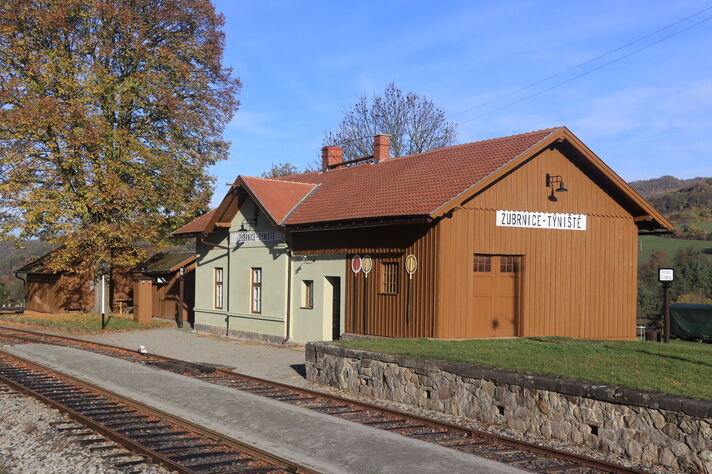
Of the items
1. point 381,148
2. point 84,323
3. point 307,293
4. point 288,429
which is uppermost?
point 381,148

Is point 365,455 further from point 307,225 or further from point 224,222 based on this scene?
point 224,222

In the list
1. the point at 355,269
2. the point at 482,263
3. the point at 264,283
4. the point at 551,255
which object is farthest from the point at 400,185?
the point at 264,283

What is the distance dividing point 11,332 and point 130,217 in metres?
7.66

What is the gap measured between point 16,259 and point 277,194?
7237 centimetres

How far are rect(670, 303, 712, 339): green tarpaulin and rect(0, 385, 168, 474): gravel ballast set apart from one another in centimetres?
2494

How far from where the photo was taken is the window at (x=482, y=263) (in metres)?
17.6

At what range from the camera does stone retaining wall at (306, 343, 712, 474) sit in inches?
323

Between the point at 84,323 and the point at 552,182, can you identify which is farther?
the point at 84,323

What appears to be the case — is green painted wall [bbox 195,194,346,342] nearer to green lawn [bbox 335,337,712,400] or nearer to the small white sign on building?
the small white sign on building

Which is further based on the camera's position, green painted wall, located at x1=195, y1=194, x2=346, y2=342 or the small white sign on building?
the small white sign on building

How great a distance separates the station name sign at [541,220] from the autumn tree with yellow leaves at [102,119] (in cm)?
1866

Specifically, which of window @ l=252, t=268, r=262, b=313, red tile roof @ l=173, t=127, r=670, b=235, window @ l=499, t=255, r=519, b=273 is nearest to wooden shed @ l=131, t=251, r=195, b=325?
window @ l=252, t=268, r=262, b=313

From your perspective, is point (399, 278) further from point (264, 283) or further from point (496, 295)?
point (264, 283)

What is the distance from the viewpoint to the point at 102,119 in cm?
2991
